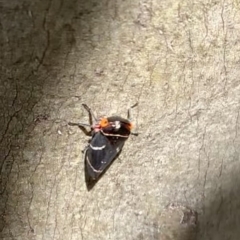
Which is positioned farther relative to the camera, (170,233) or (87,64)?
(170,233)

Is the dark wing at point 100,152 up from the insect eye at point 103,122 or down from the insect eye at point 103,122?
down

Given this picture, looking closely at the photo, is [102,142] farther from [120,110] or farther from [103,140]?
[120,110]

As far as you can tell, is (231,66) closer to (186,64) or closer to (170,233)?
(186,64)

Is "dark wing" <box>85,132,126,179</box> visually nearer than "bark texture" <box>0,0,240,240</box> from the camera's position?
No

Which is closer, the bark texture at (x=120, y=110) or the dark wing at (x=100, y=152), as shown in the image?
the bark texture at (x=120, y=110)

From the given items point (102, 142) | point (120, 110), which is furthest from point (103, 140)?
point (120, 110)

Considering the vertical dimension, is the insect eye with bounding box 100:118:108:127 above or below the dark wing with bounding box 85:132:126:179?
above

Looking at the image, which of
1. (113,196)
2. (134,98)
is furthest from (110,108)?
(113,196)
